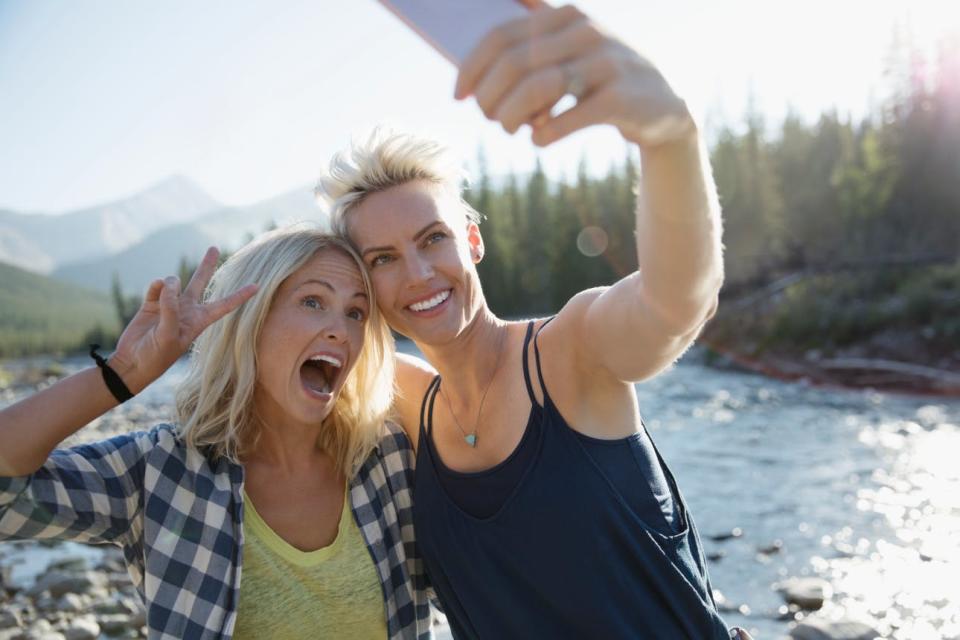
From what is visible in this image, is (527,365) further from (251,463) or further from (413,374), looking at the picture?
(251,463)

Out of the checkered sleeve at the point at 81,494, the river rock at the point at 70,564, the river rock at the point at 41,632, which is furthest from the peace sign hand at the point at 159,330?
the river rock at the point at 70,564

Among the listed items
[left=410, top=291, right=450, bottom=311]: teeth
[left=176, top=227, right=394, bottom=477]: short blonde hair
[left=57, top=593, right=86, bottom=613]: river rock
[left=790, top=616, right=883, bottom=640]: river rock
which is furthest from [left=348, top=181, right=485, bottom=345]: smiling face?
[left=57, top=593, right=86, bottom=613]: river rock

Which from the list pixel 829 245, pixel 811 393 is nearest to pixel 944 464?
pixel 811 393

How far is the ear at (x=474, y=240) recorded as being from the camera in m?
2.98

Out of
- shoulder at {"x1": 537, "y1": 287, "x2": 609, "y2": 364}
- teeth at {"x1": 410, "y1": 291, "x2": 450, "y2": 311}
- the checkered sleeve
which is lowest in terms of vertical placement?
the checkered sleeve

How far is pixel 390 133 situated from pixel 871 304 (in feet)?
74.8

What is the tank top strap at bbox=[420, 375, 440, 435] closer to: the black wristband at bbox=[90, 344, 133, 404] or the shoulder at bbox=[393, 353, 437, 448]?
the shoulder at bbox=[393, 353, 437, 448]

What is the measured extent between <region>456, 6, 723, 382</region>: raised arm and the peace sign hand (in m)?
1.21

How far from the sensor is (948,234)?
33.6 metres

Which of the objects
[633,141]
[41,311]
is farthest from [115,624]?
[41,311]

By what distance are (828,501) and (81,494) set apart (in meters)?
9.24

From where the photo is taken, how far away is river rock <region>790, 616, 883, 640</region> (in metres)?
5.27

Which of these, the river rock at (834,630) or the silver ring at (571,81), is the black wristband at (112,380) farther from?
the river rock at (834,630)

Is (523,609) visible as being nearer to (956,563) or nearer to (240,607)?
(240,607)
